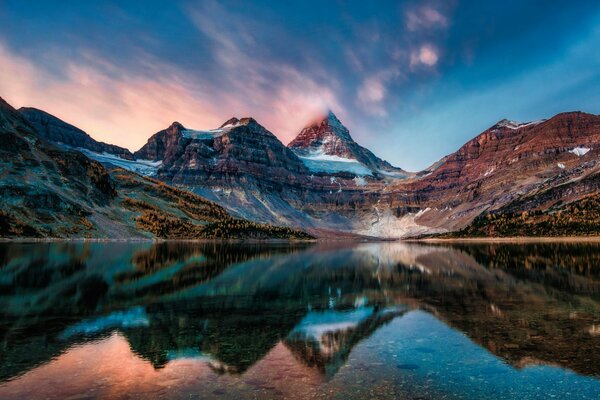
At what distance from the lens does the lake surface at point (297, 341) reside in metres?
19.1

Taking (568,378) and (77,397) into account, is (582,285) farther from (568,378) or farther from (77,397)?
(77,397)

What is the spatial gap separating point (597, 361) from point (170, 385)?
21.7 meters

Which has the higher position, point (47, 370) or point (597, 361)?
point (597, 361)

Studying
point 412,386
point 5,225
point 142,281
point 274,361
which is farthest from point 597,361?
point 5,225

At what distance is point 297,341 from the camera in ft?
90.4

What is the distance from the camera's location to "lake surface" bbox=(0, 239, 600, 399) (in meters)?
19.1

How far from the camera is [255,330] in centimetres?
3064

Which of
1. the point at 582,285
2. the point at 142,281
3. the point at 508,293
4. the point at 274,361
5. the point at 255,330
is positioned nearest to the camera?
the point at 274,361

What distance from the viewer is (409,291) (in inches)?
2012

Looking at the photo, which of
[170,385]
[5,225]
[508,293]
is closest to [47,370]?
[170,385]

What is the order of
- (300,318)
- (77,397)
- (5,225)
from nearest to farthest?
1. (77,397)
2. (300,318)
3. (5,225)

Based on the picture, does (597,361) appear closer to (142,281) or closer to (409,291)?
(409,291)

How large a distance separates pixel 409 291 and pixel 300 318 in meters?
20.6

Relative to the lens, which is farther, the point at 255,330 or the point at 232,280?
the point at 232,280
